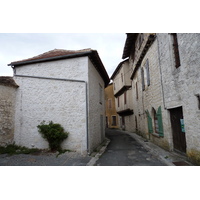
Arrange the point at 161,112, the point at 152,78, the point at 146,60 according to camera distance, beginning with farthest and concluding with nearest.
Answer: the point at 146,60 → the point at 152,78 → the point at 161,112

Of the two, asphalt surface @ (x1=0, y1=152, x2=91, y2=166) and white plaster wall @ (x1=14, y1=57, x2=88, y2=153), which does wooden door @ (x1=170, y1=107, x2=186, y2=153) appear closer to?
asphalt surface @ (x1=0, y1=152, x2=91, y2=166)

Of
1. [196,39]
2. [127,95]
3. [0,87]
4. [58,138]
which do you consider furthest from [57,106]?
[127,95]

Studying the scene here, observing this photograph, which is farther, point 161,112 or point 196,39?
point 161,112

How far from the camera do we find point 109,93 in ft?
82.1

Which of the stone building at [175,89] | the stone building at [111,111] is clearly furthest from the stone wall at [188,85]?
the stone building at [111,111]

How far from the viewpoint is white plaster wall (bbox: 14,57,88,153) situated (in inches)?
258

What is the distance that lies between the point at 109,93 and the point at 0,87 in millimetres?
19363

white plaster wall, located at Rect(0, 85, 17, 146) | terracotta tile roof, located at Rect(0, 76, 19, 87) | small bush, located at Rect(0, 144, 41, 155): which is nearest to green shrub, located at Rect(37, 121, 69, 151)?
small bush, located at Rect(0, 144, 41, 155)

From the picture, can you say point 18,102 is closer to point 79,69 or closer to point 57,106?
point 57,106

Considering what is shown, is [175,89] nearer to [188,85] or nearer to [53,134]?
[188,85]

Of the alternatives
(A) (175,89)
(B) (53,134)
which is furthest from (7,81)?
(A) (175,89)

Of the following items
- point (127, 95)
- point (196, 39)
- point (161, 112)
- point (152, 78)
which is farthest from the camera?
point (127, 95)

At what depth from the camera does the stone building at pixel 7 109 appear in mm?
6590

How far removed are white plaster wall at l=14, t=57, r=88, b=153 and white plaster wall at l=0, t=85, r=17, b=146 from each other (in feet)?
0.74
